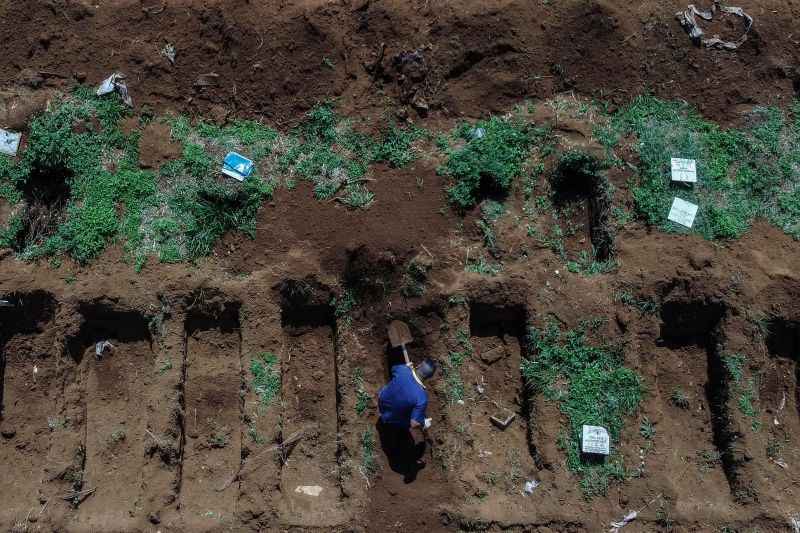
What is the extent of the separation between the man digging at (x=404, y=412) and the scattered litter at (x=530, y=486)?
1049 mm

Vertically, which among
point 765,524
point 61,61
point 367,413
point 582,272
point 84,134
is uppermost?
point 61,61

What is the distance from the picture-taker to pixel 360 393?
20.0 ft

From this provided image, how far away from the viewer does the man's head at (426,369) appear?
609cm

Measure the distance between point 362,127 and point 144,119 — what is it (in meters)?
2.36

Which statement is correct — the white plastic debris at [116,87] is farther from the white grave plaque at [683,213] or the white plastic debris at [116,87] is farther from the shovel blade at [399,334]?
the white grave plaque at [683,213]

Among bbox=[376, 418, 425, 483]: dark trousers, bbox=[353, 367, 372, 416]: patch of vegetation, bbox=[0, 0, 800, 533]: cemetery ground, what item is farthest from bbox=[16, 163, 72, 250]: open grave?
bbox=[376, 418, 425, 483]: dark trousers

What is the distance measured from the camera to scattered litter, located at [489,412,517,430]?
6211 mm

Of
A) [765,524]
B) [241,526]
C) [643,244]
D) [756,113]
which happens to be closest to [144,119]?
[241,526]

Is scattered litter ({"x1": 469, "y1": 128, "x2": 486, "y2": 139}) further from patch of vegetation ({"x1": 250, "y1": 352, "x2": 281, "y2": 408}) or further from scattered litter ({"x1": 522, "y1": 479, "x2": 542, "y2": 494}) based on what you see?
scattered litter ({"x1": 522, "y1": 479, "x2": 542, "y2": 494})

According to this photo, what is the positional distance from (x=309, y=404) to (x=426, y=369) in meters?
1.29

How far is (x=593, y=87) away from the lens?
655 centimetres

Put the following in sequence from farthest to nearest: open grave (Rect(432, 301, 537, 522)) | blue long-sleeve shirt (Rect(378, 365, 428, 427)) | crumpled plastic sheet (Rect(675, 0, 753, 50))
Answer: crumpled plastic sheet (Rect(675, 0, 753, 50))
open grave (Rect(432, 301, 537, 522))
blue long-sleeve shirt (Rect(378, 365, 428, 427))

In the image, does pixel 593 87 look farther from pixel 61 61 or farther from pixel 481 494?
pixel 61 61

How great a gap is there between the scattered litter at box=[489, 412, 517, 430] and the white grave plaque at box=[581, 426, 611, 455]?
0.73 metres
